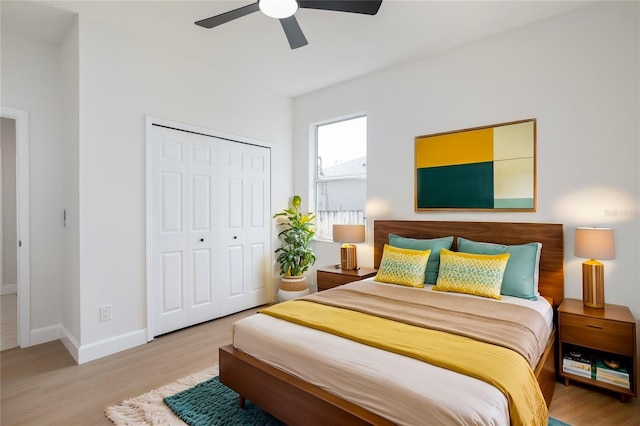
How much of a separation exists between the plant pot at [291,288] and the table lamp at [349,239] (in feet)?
2.33

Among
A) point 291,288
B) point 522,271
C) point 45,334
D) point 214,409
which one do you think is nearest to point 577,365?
point 522,271

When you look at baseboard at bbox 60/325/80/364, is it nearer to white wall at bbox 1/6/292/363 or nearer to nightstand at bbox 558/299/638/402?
white wall at bbox 1/6/292/363

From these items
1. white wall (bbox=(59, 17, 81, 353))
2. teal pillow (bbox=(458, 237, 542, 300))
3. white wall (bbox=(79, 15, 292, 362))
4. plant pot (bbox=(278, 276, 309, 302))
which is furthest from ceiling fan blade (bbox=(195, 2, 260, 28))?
plant pot (bbox=(278, 276, 309, 302))

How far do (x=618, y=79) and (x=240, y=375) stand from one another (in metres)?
3.43

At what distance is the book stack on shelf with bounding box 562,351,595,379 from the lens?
2246mm

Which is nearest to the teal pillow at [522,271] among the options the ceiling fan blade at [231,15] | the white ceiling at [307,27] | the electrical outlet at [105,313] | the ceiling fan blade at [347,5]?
the white ceiling at [307,27]

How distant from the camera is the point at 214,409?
79.9 inches

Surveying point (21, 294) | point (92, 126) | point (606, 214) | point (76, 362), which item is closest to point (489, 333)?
point (606, 214)

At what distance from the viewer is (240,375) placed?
76.1 inches

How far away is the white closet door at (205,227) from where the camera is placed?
128 inches

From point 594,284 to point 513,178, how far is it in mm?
1032

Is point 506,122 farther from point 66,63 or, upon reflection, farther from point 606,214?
point 66,63

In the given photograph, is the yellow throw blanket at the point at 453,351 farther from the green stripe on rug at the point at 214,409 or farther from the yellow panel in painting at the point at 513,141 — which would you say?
the yellow panel in painting at the point at 513,141

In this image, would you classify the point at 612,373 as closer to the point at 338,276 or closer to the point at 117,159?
the point at 338,276
